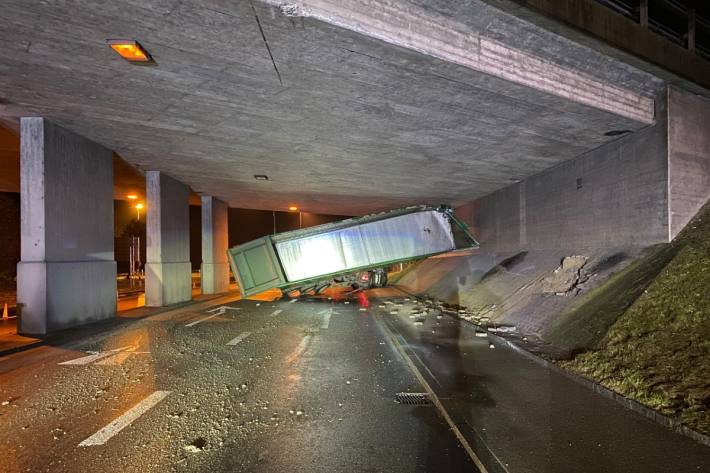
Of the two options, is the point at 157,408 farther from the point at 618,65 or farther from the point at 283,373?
the point at 618,65

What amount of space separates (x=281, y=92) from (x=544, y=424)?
768 centimetres

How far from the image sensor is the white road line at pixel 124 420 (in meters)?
4.09

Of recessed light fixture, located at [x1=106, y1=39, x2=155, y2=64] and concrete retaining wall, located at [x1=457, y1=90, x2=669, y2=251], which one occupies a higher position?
recessed light fixture, located at [x1=106, y1=39, x2=155, y2=64]

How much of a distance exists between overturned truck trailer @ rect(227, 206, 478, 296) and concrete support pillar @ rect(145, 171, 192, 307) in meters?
2.49

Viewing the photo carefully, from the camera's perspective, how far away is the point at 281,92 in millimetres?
7883

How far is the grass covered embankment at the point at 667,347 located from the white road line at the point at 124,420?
22.1 ft

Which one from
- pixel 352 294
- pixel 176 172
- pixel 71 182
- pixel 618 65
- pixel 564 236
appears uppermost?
pixel 618 65

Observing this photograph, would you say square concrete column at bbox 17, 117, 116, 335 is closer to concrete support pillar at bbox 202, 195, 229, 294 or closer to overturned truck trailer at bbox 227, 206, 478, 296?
overturned truck trailer at bbox 227, 206, 478, 296

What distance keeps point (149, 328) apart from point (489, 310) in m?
10.7

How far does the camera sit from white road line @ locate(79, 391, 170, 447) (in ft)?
13.4

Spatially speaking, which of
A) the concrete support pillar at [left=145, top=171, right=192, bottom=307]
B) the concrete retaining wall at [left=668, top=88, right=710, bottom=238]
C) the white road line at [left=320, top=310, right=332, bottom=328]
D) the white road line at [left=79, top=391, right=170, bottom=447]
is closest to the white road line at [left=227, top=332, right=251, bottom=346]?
the white road line at [left=320, top=310, right=332, bottom=328]

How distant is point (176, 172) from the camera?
15.2 m

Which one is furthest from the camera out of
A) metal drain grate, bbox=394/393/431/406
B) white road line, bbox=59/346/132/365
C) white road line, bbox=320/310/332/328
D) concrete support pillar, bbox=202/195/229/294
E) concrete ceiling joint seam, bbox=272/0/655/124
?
concrete support pillar, bbox=202/195/229/294

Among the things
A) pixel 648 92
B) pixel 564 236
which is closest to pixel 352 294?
pixel 564 236
